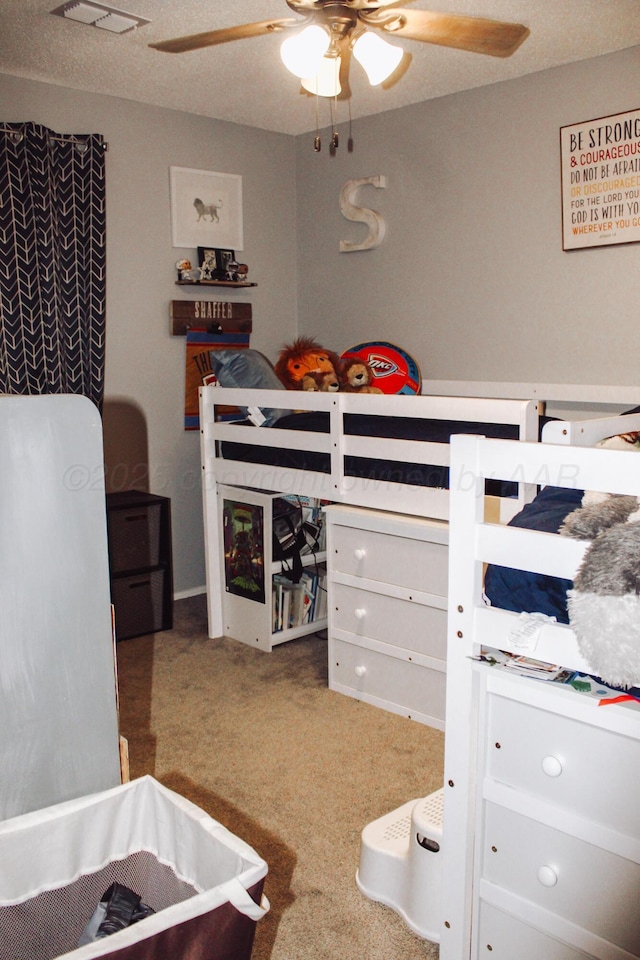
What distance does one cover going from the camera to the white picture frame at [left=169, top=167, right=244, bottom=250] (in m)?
3.70

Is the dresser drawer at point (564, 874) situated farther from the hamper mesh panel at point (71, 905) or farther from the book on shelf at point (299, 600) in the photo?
the book on shelf at point (299, 600)

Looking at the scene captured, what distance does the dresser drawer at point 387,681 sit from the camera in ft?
8.18

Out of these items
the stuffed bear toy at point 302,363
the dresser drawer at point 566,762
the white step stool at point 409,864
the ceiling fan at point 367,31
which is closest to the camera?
the dresser drawer at point 566,762

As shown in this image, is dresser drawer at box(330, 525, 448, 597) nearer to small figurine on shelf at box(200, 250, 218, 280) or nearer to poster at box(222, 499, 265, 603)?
poster at box(222, 499, 265, 603)

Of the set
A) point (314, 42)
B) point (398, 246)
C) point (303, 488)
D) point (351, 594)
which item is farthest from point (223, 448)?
point (314, 42)

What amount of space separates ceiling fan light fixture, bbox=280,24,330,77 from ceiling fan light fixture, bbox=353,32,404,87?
95mm

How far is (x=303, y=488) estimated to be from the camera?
113 inches

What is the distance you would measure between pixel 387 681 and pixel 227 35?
6.44ft

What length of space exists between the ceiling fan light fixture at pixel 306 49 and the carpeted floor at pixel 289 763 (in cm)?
190

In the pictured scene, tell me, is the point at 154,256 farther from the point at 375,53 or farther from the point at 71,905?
the point at 71,905

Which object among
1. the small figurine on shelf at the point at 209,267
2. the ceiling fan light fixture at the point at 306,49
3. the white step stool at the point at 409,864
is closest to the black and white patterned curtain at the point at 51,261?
the small figurine on shelf at the point at 209,267

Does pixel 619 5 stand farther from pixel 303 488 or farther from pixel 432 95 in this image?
pixel 303 488

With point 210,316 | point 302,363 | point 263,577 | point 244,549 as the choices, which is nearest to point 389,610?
point 263,577

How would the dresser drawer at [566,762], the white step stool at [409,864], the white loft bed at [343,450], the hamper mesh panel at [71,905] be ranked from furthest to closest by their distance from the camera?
the white loft bed at [343,450] → the white step stool at [409,864] → the dresser drawer at [566,762] → the hamper mesh panel at [71,905]
